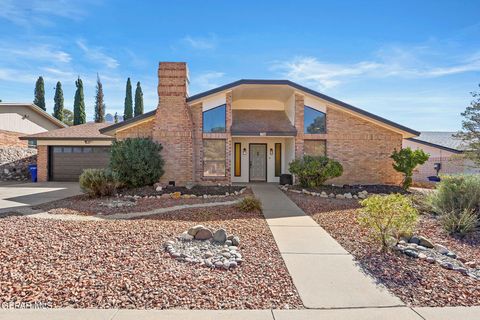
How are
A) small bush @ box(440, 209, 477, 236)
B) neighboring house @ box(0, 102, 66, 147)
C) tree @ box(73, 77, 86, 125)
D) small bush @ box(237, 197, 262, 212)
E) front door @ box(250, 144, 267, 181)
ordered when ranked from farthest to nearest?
tree @ box(73, 77, 86, 125) < neighboring house @ box(0, 102, 66, 147) < front door @ box(250, 144, 267, 181) < small bush @ box(237, 197, 262, 212) < small bush @ box(440, 209, 477, 236)

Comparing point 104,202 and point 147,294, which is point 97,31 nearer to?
point 104,202

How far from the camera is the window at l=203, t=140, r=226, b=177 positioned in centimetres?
1402

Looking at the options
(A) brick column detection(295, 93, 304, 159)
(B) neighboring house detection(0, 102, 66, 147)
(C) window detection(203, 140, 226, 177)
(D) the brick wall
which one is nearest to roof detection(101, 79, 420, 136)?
(A) brick column detection(295, 93, 304, 159)

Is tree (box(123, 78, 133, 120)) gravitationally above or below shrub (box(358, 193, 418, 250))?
above

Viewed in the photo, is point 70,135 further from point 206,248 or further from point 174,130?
point 206,248

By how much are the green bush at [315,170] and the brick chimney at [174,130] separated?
5155mm

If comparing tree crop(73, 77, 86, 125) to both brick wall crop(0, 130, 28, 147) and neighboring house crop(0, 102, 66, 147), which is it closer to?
neighboring house crop(0, 102, 66, 147)

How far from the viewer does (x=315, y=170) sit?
12.1 metres

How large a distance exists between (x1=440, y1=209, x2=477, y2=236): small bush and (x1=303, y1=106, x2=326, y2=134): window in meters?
8.47

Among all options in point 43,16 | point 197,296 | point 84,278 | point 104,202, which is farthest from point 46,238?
point 43,16

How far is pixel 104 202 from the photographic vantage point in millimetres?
9609

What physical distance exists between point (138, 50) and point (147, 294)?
13.0 metres

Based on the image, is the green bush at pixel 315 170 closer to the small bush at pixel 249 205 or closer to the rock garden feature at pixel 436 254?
the small bush at pixel 249 205

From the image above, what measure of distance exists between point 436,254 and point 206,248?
160 inches
